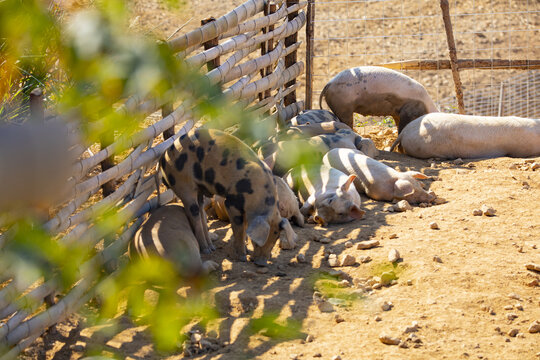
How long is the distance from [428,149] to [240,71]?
208 cm

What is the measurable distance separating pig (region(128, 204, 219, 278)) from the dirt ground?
0.16 meters

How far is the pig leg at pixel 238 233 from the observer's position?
4090 millimetres

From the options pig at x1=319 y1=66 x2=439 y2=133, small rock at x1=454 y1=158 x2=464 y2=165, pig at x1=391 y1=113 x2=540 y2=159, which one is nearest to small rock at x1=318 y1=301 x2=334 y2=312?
small rock at x1=454 y1=158 x2=464 y2=165

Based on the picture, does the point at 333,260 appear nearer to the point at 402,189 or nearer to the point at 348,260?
the point at 348,260

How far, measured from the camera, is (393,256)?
151 inches

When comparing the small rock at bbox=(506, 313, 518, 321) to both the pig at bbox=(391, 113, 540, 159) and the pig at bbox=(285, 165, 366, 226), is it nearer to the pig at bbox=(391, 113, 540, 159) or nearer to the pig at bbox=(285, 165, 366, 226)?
the pig at bbox=(285, 165, 366, 226)

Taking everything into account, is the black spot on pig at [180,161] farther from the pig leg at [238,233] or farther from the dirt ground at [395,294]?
the dirt ground at [395,294]

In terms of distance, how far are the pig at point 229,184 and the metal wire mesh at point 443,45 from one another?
19.9ft

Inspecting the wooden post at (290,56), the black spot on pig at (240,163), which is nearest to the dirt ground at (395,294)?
the black spot on pig at (240,163)

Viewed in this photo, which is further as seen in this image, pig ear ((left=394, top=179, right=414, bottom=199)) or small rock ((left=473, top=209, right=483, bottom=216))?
pig ear ((left=394, top=179, right=414, bottom=199))

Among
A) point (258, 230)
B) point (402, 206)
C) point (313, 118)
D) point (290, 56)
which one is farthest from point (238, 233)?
point (290, 56)

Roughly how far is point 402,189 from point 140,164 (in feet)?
6.20

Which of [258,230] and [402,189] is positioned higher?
[258,230]

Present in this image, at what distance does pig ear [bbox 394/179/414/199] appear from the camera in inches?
198
